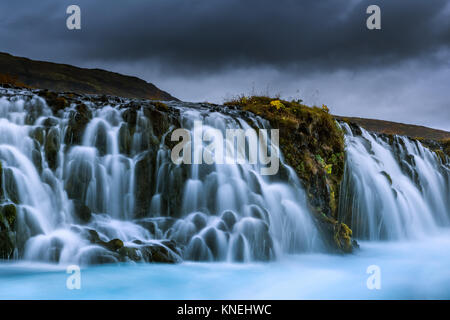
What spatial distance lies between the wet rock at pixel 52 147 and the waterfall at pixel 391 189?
7327 mm

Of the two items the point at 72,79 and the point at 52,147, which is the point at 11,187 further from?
the point at 72,79

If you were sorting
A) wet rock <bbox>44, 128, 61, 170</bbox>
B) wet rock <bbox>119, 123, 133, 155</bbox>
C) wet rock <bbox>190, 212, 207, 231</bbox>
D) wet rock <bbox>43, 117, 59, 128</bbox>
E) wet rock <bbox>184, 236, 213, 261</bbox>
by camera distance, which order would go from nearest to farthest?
wet rock <bbox>184, 236, 213, 261</bbox> < wet rock <bbox>190, 212, 207, 231</bbox> < wet rock <bbox>44, 128, 61, 170</bbox> < wet rock <bbox>43, 117, 59, 128</bbox> < wet rock <bbox>119, 123, 133, 155</bbox>

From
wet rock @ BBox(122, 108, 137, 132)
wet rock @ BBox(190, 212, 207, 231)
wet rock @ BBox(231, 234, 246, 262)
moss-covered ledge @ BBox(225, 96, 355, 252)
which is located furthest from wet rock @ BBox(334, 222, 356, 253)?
wet rock @ BBox(122, 108, 137, 132)

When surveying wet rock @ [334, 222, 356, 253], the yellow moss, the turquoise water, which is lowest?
the turquoise water

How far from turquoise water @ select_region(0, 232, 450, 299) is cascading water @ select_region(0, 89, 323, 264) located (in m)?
0.35

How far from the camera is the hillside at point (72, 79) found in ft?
87.1

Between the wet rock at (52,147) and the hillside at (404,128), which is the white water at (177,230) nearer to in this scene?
the wet rock at (52,147)

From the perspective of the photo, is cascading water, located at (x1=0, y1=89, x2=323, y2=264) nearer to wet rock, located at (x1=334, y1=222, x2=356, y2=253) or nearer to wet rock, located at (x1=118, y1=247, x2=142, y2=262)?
wet rock, located at (x1=118, y1=247, x2=142, y2=262)

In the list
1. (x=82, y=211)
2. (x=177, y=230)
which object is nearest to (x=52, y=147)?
(x=82, y=211)

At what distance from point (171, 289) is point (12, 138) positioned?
4.81m

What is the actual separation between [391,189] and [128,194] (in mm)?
7944

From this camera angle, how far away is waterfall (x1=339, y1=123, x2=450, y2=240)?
35.2 ft

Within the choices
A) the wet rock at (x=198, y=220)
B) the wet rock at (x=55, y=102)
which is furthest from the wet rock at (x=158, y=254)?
the wet rock at (x=55, y=102)
